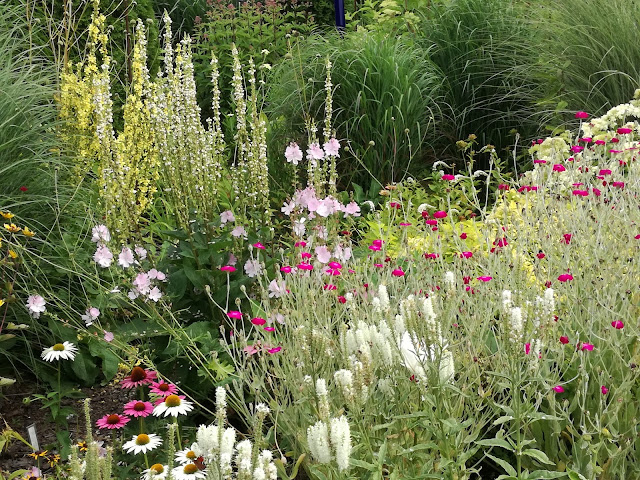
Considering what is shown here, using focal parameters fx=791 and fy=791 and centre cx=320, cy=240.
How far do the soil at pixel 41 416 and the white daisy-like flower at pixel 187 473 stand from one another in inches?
46.1

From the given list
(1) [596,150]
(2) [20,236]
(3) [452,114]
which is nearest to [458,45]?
(3) [452,114]

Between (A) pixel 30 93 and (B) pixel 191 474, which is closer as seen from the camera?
(B) pixel 191 474

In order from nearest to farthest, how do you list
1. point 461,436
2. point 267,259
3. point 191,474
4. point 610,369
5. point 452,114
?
point 191,474, point 461,436, point 610,369, point 267,259, point 452,114

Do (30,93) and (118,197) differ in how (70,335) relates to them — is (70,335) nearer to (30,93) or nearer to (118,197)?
(118,197)

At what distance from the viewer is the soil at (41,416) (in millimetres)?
3115

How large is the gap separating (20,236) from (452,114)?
3458 mm

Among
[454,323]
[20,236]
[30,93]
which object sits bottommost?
[454,323]

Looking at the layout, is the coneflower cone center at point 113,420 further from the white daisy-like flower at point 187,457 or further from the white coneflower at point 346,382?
the white coneflower at point 346,382

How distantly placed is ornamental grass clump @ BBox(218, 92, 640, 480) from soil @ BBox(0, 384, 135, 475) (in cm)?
69

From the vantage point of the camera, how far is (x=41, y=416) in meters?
3.40

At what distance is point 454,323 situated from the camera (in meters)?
2.68

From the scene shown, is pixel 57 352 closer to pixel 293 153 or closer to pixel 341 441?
pixel 293 153

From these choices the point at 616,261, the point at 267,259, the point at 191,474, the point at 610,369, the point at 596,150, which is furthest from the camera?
the point at 596,150

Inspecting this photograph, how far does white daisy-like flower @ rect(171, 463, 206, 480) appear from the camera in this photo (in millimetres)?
2021
